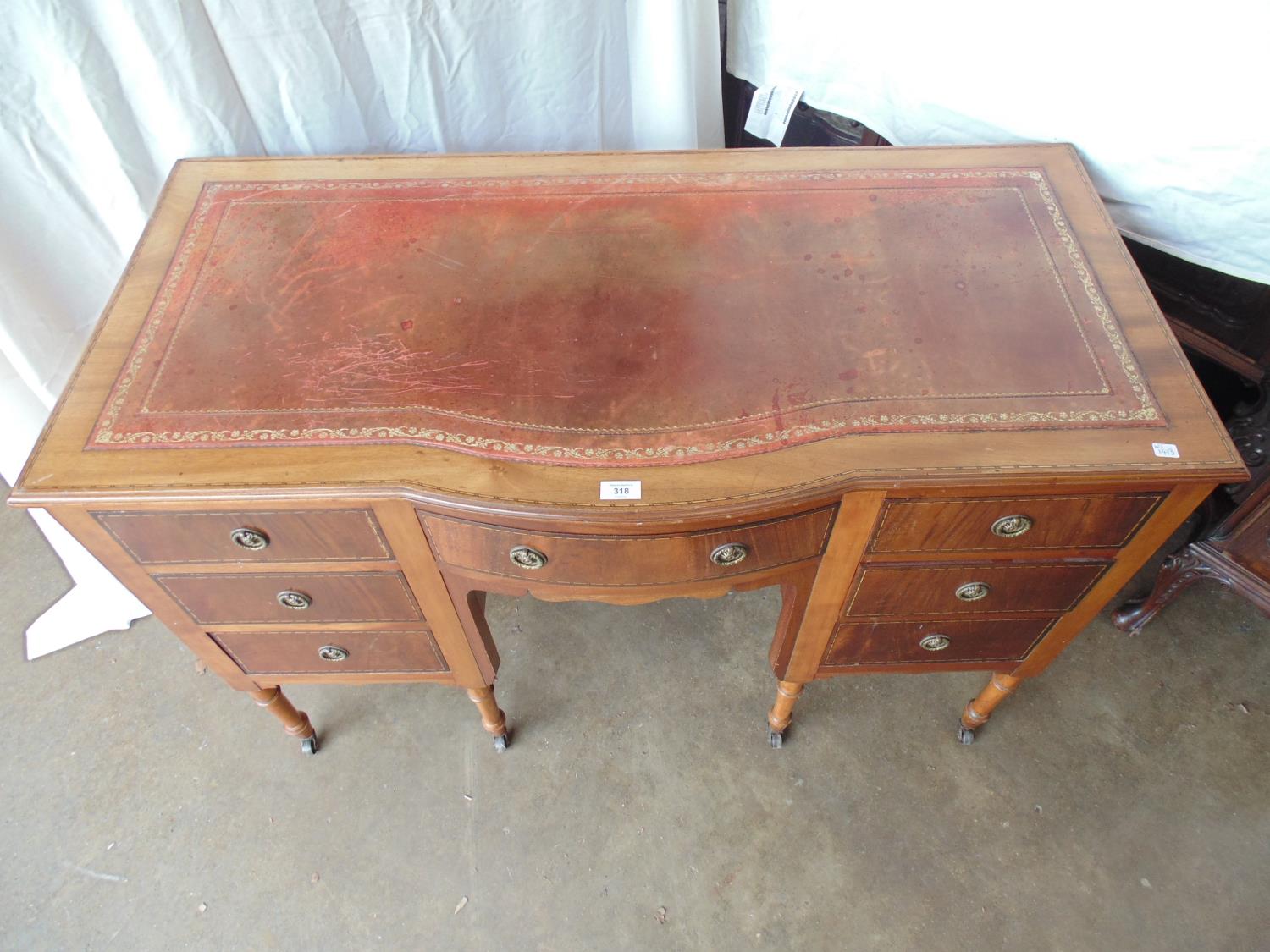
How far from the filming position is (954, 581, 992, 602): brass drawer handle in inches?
47.0

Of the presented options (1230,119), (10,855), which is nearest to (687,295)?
(1230,119)

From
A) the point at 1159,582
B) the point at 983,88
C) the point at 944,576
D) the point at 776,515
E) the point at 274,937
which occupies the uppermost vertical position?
the point at 983,88

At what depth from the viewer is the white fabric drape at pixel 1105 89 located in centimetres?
117

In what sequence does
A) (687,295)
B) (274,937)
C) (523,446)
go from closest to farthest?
(523,446) < (687,295) < (274,937)

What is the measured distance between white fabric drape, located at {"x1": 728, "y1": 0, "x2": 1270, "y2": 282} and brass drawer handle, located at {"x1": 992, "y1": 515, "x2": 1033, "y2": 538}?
0.65 m

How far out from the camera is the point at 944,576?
3.85 ft

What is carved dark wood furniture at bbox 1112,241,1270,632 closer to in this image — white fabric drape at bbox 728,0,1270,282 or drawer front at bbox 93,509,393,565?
white fabric drape at bbox 728,0,1270,282

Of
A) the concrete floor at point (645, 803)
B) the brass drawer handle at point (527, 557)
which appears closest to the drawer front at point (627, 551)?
the brass drawer handle at point (527, 557)

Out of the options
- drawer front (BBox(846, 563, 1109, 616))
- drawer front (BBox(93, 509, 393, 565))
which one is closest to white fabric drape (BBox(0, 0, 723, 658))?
drawer front (BBox(93, 509, 393, 565))

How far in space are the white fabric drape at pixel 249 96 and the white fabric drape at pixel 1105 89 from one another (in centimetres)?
31

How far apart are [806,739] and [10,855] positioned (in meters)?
1.61

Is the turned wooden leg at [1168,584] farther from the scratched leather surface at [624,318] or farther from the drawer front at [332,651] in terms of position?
the drawer front at [332,651]

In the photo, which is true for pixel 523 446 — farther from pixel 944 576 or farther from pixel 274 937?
pixel 274 937

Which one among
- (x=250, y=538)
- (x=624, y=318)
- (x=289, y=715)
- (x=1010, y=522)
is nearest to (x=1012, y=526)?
(x=1010, y=522)
